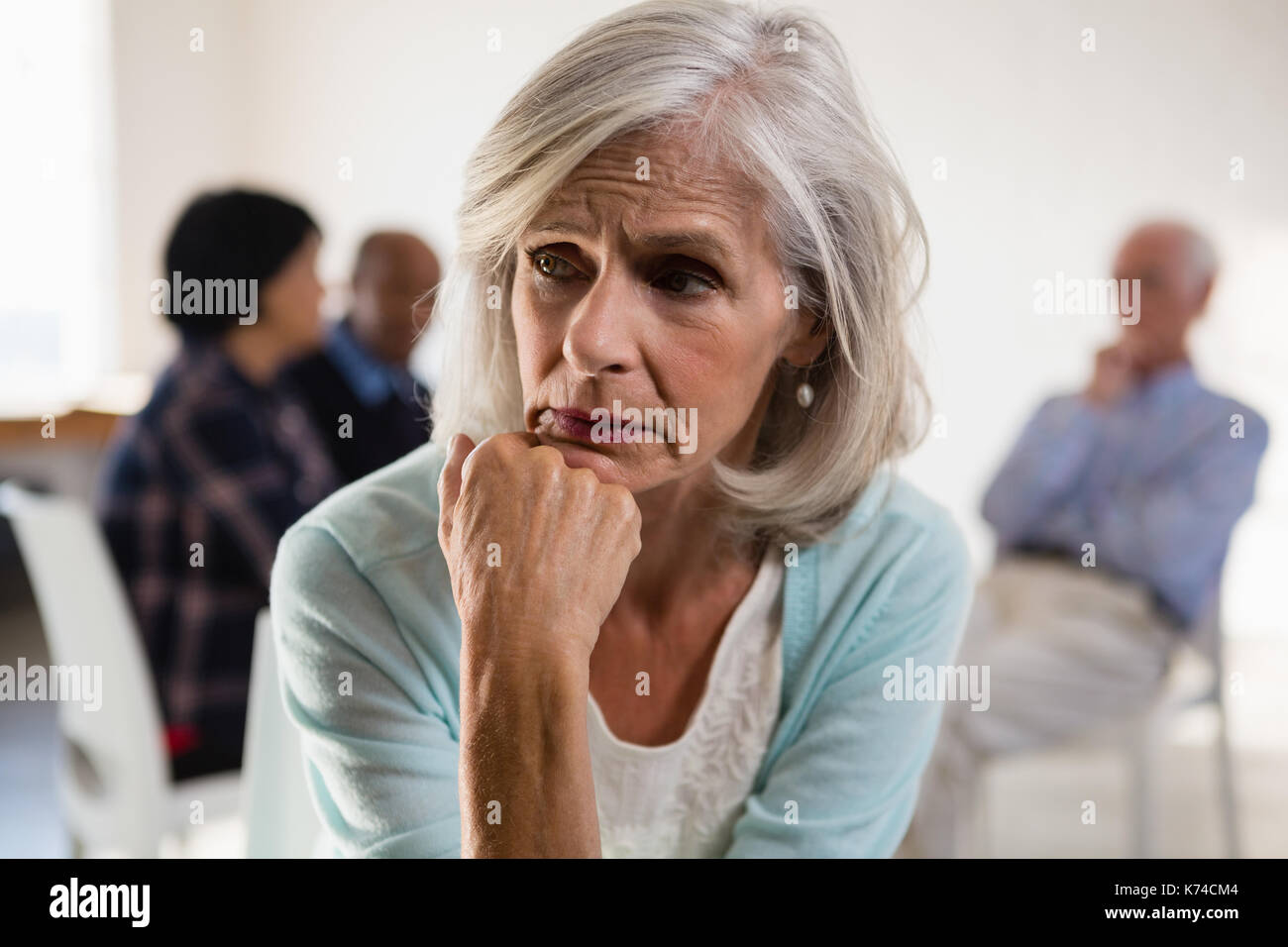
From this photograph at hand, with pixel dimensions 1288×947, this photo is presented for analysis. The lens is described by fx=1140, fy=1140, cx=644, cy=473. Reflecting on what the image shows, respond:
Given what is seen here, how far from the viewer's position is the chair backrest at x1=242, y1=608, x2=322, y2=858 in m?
1.08

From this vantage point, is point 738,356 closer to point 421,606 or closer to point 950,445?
point 421,606

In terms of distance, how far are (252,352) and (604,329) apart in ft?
4.41

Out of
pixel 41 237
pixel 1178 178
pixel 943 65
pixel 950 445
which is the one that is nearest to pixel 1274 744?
pixel 950 445

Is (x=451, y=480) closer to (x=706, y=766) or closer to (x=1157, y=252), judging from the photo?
(x=706, y=766)

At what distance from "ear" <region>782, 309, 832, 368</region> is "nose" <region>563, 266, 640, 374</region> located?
17 cm

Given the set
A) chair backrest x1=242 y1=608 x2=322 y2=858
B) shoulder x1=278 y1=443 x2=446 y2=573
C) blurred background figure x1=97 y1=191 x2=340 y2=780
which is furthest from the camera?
blurred background figure x1=97 y1=191 x2=340 y2=780

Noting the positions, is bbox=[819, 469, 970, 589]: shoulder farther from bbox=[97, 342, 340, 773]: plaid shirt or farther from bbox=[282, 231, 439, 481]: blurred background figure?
bbox=[282, 231, 439, 481]: blurred background figure

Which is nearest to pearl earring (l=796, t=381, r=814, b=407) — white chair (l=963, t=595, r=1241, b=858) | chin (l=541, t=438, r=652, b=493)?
chin (l=541, t=438, r=652, b=493)

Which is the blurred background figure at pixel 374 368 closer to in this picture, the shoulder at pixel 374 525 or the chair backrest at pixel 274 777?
the chair backrest at pixel 274 777

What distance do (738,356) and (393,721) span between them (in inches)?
14.6

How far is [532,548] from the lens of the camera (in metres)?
0.77

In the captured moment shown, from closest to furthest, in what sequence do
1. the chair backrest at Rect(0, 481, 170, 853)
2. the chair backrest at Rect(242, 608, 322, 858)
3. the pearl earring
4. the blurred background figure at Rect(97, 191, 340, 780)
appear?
the pearl earring < the chair backrest at Rect(242, 608, 322, 858) < the chair backrest at Rect(0, 481, 170, 853) < the blurred background figure at Rect(97, 191, 340, 780)
